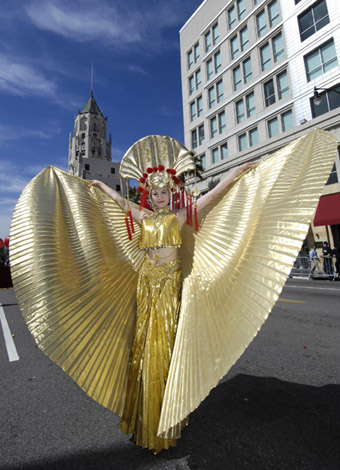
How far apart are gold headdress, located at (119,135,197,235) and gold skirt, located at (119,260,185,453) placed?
27.8 inches

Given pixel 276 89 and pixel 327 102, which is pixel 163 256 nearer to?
pixel 327 102

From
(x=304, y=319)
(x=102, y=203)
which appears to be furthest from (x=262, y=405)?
(x=304, y=319)

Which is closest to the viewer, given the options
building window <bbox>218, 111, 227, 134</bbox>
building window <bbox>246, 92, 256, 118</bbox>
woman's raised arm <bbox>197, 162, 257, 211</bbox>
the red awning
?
woman's raised arm <bbox>197, 162, 257, 211</bbox>

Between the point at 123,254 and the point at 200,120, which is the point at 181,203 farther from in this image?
the point at 200,120

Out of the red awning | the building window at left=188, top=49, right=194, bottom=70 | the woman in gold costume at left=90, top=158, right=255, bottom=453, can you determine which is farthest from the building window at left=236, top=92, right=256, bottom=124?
the woman in gold costume at left=90, top=158, right=255, bottom=453

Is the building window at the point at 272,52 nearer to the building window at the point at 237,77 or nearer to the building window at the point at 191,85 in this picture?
the building window at the point at 237,77

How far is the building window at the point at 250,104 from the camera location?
20819mm

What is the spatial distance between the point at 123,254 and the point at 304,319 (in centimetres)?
482

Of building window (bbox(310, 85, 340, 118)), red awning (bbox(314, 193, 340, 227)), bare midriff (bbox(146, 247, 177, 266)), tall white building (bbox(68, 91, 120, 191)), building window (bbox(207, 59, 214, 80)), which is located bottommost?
bare midriff (bbox(146, 247, 177, 266))

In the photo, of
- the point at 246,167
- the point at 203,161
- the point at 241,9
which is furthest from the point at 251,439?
the point at 241,9

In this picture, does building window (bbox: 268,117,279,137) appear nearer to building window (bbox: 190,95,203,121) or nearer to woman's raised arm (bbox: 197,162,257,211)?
building window (bbox: 190,95,203,121)

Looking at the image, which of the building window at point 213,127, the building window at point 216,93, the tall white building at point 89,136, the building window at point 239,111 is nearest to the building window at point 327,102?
the building window at point 239,111

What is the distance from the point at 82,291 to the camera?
200 cm

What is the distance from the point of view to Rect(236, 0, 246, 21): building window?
21.5 meters
